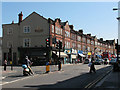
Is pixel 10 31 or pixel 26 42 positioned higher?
pixel 10 31

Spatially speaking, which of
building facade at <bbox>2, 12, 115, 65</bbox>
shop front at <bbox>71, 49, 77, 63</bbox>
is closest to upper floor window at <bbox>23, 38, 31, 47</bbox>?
building facade at <bbox>2, 12, 115, 65</bbox>

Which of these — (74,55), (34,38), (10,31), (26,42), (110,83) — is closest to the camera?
(110,83)

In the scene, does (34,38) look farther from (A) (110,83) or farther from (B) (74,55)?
(A) (110,83)

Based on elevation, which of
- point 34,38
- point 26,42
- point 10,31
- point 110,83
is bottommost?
point 110,83

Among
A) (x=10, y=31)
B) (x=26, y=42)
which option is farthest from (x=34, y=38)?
(x=10, y=31)

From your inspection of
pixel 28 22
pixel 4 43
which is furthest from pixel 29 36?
pixel 4 43

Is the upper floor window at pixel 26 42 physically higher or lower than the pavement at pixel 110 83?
higher

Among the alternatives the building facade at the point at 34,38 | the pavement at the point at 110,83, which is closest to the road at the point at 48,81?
the pavement at the point at 110,83

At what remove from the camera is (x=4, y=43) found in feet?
155

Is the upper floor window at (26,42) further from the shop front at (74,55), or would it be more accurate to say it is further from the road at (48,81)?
the road at (48,81)

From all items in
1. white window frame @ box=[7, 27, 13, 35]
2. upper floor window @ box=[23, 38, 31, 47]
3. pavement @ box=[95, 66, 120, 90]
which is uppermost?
white window frame @ box=[7, 27, 13, 35]

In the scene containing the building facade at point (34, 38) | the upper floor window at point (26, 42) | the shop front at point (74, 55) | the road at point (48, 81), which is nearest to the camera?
the road at point (48, 81)

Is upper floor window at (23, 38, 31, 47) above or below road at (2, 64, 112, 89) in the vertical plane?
above

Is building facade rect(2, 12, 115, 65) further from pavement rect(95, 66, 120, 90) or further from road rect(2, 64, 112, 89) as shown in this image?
pavement rect(95, 66, 120, 90)
